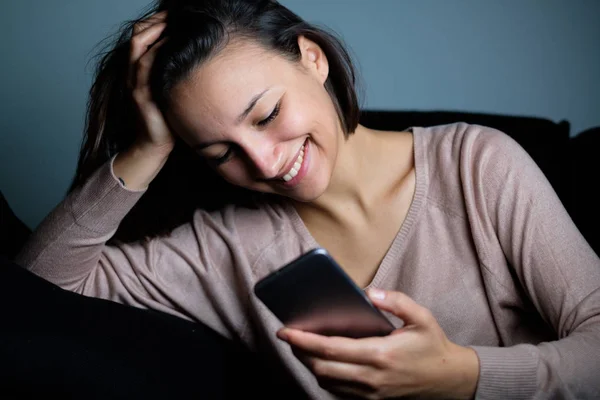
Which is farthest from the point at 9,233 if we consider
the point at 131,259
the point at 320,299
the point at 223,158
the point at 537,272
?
the point at 537,272

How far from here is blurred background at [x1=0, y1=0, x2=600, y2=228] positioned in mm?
2143

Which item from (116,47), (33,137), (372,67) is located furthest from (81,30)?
(372,67)

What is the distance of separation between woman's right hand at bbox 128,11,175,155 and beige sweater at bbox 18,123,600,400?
0.14m

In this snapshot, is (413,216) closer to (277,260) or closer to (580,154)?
(277,260)

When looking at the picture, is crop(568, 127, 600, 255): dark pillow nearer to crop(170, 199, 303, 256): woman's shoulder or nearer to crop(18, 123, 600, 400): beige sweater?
crop(18, 123, 600, 400): beige sweater

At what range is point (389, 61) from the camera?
7.67 ft

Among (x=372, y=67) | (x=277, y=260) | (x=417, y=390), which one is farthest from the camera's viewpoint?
(x=372, y=67)

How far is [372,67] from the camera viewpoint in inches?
91.8

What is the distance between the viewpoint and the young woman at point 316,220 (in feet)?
3.76

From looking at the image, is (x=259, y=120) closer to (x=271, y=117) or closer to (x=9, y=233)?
(x=271, y=117)

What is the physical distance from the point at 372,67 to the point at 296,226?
0.95m

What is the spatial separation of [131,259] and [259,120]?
1.69ft

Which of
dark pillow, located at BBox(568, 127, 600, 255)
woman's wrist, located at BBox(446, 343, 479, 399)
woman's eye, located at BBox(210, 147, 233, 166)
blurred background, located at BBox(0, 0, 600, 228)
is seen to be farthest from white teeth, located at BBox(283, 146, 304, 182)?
blurred background, located at BBox(0, 0, 600, 228)

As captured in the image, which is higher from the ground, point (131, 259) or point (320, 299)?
point (320, 299)
